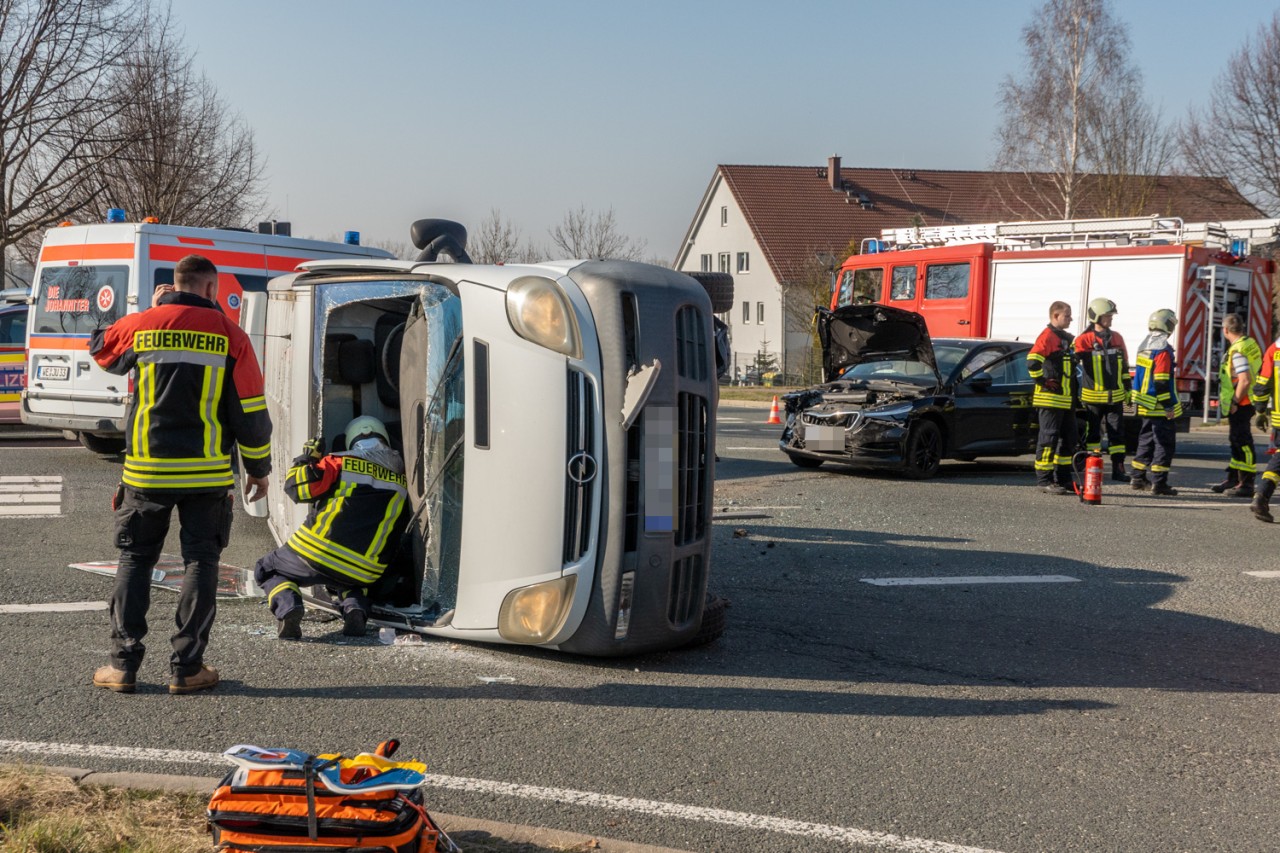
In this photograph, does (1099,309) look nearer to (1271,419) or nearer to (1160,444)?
(1160,444)

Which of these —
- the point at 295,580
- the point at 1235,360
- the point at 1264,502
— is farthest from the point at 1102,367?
the point at 295,580

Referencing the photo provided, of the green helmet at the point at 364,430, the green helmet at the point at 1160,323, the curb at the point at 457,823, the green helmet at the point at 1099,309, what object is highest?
the green helmet at the point at 1099,309

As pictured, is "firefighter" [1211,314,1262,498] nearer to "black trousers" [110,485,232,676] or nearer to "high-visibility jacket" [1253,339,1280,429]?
"high-visibility jacket" [1253,339,1280,429]

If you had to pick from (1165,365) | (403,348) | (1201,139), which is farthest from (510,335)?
(1201,139)

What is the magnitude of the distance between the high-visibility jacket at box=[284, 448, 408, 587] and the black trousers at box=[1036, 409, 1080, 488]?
813cm

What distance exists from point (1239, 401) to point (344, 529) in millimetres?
9719

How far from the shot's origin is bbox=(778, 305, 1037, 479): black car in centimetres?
1333

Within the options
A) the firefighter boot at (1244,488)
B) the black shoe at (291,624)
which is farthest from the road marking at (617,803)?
the firefighter boot at (1244,488)

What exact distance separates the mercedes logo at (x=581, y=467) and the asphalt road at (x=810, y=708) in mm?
912

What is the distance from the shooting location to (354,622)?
6238 mm

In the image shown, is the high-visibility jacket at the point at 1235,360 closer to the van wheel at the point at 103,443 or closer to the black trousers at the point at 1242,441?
the black trousers at the point at 1242,441

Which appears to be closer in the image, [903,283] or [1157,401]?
[1157,401]

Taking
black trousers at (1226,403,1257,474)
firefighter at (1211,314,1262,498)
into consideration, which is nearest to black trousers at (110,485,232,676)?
firefighter at (1211,314,1262,498)

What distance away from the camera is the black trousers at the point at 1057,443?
12.6 m
